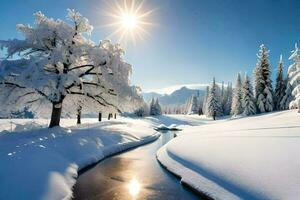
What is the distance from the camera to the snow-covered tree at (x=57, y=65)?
22.0 metres

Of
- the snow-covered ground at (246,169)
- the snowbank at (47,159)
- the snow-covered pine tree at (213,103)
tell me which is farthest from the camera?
A: the snow-covered pine tree at (213,103)

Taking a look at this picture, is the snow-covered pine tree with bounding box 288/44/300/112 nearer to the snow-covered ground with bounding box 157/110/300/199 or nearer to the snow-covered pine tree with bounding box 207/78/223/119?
the snow-covered ground with bounding box 157/110/300/199

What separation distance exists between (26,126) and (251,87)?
53.0 meters

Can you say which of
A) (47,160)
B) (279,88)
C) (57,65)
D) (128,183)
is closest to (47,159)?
(47,160)

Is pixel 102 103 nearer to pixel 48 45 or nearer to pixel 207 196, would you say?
pixel 48 45

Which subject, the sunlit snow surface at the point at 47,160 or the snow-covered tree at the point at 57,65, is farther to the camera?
the snow-covered tree at the point at 57,65

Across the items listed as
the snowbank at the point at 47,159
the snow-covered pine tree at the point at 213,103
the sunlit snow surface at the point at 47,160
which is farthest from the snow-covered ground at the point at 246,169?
the snow-covered pine tree at the point at 213,103

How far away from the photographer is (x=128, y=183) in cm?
1452

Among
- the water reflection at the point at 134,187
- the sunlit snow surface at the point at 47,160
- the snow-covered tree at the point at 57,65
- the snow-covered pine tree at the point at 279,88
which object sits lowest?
the water reflection at the point at 134,187

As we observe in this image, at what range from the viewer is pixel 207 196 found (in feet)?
39.7

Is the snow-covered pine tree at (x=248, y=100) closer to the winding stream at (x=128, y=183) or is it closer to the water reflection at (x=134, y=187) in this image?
the winding stream at (x=128, y=183)

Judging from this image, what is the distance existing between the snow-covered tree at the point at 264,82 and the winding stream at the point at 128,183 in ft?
155

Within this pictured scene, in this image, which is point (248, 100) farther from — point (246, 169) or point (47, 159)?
point (47, 159)

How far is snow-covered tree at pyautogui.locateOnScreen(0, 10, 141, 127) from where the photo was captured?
22016mm
